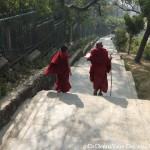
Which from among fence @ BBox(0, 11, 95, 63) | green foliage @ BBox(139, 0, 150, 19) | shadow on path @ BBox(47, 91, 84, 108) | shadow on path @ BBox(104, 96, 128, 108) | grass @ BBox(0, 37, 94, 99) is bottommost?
shadow on path @ BBox(104, 96, 128, 108)

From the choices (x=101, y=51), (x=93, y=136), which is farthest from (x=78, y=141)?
(x=101, y=51)

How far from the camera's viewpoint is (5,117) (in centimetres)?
556

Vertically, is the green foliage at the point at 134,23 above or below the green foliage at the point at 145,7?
below

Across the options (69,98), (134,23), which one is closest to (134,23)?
(134,23)

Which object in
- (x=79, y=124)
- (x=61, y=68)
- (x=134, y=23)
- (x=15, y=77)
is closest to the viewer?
(x=79, y=124)

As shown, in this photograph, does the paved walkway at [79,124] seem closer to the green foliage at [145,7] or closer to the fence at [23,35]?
the fence at [23,35]

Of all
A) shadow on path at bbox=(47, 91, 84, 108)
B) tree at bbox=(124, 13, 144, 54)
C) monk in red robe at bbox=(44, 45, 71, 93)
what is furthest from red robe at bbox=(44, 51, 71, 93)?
tree at bbox=(124, 13, 144, 54)

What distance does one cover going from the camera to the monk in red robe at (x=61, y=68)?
23.3ft

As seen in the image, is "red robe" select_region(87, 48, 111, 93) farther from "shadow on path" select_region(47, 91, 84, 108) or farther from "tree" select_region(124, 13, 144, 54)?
"tree" select_region(124, 13, 144, 54)

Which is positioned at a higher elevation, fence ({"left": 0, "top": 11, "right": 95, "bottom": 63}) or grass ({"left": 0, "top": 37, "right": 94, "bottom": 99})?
fence ({"left": 0, "top": 11, "right": 95, "bottom": 63})

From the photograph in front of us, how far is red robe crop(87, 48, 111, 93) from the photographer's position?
24.7 feet

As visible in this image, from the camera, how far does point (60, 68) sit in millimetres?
7195

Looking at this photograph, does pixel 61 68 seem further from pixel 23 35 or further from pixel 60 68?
pixel 23 35

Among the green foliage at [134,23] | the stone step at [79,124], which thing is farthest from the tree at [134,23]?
the stone step at [79,124]
